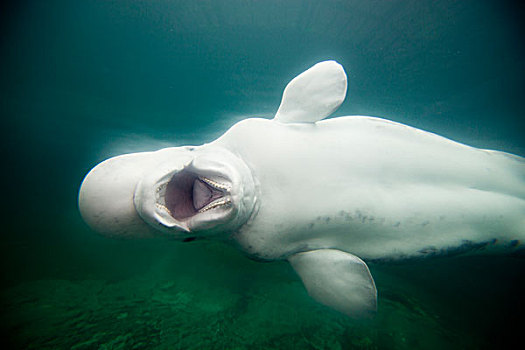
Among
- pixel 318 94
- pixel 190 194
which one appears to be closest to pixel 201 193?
pixel 190 194

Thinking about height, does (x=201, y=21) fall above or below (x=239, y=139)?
above

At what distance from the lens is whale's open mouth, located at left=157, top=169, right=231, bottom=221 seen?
5.20 feet

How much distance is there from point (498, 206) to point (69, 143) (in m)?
14.1

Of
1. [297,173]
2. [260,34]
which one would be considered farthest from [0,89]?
[297,173]

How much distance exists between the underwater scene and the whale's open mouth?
0.47 metres

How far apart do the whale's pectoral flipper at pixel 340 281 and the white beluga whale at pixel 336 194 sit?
1 centimetres

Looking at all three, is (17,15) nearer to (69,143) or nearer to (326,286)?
(69,143)

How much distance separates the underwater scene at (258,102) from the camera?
11.6 feet

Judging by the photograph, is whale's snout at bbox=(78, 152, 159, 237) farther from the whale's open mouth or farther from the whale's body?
the whale's body

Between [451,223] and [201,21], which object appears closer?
[451,223]

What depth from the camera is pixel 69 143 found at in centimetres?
958

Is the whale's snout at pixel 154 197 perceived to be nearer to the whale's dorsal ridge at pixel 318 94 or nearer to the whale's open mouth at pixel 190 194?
the whale's open mouth at pixel 190 194

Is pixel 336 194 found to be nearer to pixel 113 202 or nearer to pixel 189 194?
pixel 189 194

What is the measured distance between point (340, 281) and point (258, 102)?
18.0ft
